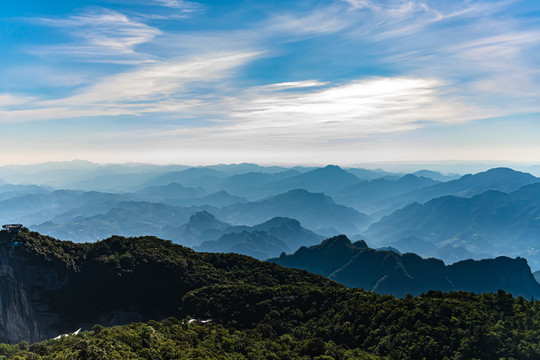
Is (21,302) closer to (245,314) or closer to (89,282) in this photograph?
(89,282)

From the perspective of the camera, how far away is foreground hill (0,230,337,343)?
3068 inches

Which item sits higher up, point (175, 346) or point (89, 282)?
point (175, 346)

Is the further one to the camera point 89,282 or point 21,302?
point 89,282

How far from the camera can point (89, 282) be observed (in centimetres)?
8425

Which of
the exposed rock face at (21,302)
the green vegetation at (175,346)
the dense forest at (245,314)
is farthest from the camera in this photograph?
the exposed rock face at (21,302)

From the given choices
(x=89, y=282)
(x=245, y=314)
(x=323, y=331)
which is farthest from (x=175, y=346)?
(x=89, y=282)

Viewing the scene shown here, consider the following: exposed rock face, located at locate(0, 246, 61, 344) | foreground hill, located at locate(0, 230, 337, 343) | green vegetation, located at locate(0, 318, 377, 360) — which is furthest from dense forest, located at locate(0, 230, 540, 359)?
exposed rock face, located at locate(0, 246, 61, 344)

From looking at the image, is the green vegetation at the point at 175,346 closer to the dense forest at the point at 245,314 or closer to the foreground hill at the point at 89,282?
the dense forest at the point at 245,314

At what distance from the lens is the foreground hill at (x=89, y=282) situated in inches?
3068

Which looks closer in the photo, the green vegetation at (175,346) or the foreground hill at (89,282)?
the green vegetation at (175,346)

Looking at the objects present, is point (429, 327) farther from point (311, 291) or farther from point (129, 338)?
point (129, 338)

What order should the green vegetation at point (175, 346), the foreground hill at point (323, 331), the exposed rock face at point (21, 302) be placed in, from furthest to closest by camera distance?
the exposed rock face at point (21, 302)
the foreground hill at point (323, 331)
the green vegetation at point (175, 346)

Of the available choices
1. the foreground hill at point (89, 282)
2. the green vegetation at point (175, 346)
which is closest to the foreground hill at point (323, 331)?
the green vegetation at point (175, 346)

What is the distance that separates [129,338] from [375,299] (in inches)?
1625
